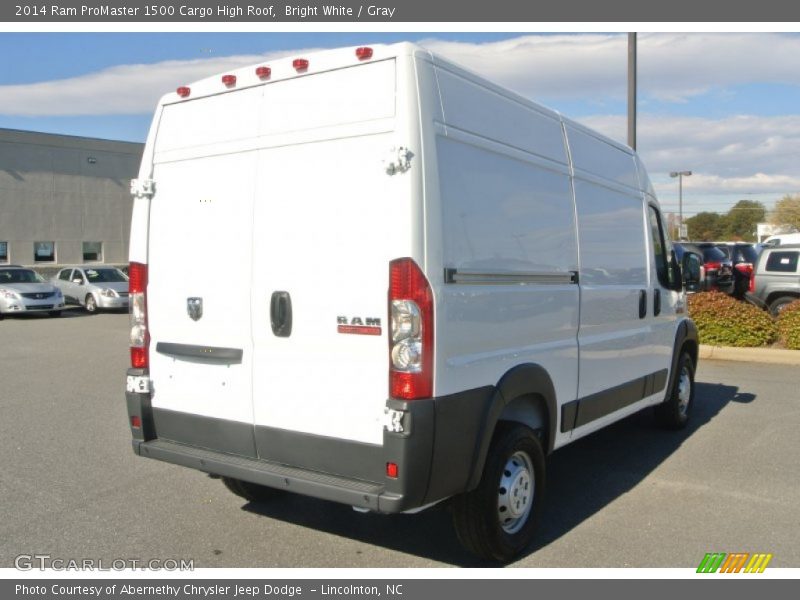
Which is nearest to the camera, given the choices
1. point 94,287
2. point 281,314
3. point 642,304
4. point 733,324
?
point 281,314

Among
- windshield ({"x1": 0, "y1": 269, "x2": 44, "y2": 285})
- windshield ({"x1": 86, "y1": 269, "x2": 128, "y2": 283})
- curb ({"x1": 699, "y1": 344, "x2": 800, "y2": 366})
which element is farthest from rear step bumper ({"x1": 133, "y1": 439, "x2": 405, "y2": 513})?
windshield ({"x1": 86, "y1": 269, "x2": 128, "y2": 283})

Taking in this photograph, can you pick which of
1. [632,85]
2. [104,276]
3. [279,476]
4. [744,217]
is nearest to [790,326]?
[632,85]

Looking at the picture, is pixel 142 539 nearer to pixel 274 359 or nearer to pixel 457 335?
pixel 274 359

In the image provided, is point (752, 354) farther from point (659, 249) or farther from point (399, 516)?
point (399, 516)

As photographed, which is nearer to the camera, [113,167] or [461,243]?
[461,243]

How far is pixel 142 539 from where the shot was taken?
185 inches

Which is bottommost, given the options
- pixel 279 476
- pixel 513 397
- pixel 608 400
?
pixel 279 476

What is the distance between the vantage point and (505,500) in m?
4.41

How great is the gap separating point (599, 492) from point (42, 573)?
3764 mm

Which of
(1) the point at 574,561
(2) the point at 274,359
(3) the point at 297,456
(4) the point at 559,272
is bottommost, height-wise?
(1) the point at 574,561

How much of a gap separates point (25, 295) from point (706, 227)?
84.3 m

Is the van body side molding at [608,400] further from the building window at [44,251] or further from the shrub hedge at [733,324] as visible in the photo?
the building window at [44,251]

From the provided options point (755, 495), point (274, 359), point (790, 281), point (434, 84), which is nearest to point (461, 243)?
point (434, 84)

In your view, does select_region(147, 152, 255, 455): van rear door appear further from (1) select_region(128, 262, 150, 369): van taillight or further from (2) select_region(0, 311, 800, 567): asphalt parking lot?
(2) select_region(0, 311, 800, 567): asphalt parking lot
